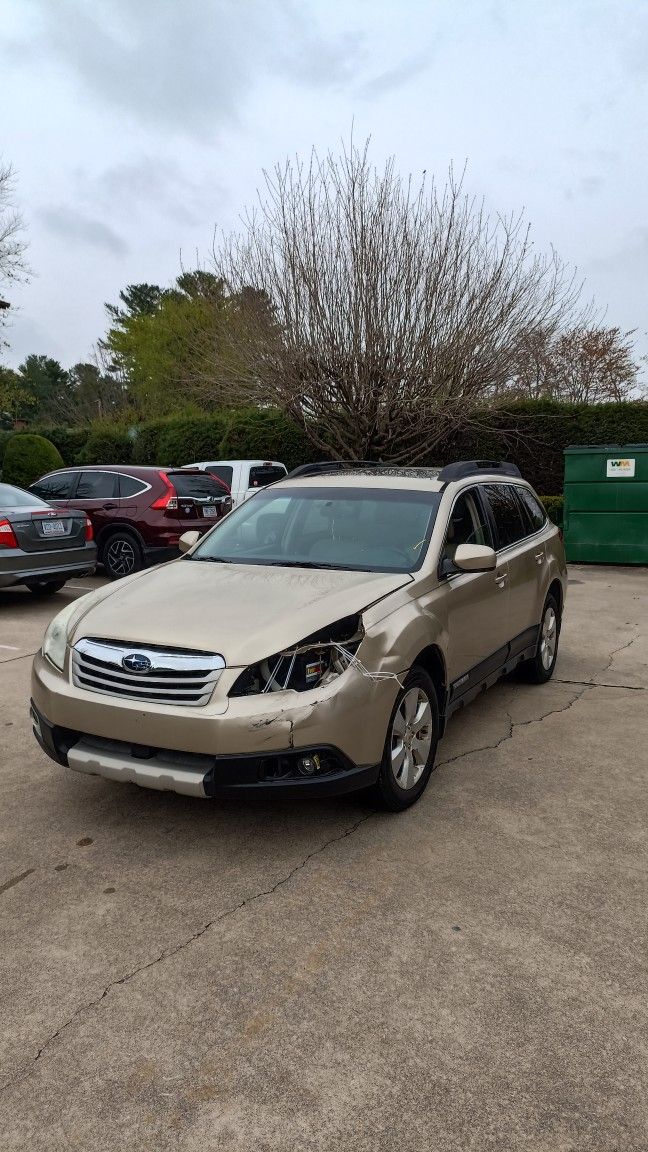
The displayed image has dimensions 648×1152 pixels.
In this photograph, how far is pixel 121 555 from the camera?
34.3 feet

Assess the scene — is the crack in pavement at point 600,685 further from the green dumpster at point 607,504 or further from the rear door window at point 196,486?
the green dumpster at point 607,504

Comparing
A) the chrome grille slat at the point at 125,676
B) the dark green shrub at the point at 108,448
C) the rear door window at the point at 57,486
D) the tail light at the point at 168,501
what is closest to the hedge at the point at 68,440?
the dark green shrub at the point at 108,448

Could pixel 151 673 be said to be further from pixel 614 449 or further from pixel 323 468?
pixel 614 449

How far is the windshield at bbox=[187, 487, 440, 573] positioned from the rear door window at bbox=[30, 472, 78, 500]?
6.79 metres

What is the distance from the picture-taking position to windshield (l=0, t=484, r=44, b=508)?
849 centimetres

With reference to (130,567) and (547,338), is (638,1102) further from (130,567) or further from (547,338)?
(547,338)

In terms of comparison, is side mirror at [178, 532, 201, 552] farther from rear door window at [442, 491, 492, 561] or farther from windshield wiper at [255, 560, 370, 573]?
rear door window at [442, 491, 492, 561]

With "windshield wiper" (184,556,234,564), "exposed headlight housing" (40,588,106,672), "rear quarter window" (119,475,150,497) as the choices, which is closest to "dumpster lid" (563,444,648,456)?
"rear quarter window" (119,475,150,497)

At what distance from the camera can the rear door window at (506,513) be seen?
16.4 feet

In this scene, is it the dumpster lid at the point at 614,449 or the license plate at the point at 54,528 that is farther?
the dumpster lid at the point at 614,449

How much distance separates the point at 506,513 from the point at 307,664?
2.55 metres

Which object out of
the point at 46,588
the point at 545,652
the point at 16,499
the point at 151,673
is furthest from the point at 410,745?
the point at 46,588

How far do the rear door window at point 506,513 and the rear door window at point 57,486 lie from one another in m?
7.16

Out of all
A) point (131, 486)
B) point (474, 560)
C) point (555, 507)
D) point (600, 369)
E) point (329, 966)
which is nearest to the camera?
point (329, 966)
